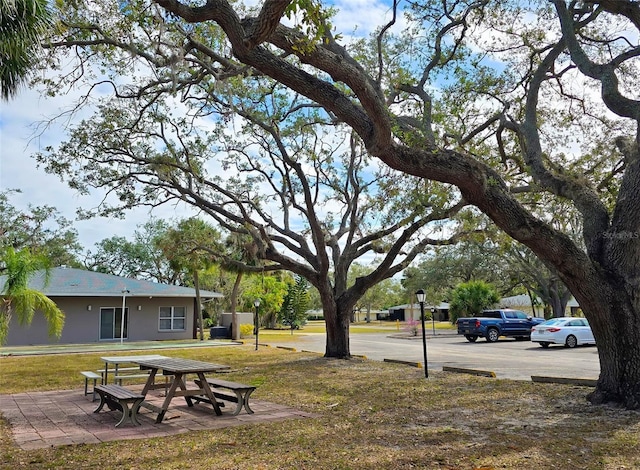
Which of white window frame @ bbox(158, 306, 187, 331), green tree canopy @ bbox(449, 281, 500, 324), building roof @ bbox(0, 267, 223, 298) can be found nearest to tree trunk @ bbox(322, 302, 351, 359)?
building roof @ bbox(0, 267, 223, 298)

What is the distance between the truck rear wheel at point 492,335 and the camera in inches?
1053

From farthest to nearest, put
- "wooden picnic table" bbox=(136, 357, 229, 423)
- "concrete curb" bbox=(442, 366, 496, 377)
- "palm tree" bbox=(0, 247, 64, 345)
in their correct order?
1. "palm tree" bbox=(0, 247, 64, 345)
2. "concrete curb" bbox=(442, 366, 496, 377)
3. "wooden picnic table" bbox=(136, 357, 229, 423)

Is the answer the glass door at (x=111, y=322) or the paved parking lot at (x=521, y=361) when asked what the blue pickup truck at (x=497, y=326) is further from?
the glass door at (x=111, y=322)

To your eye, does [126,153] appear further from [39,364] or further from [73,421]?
[73,421]

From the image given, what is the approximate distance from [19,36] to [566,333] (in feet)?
70.8

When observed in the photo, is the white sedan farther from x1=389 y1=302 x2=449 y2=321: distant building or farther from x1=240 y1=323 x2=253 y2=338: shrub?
x1=389 y1=302 x2=449 y2=321: distant building

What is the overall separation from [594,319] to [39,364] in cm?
1565

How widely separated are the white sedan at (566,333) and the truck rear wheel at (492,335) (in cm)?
406

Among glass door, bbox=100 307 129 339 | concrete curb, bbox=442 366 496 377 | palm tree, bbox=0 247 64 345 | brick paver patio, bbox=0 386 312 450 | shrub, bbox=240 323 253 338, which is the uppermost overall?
palm tree, bbox=0 247 64 345

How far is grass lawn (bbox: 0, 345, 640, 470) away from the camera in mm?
5543

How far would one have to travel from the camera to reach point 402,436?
670cm

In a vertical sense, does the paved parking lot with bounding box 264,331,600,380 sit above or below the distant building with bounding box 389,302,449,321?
below

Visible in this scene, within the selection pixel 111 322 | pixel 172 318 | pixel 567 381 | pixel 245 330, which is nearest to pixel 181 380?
pixel 567 381

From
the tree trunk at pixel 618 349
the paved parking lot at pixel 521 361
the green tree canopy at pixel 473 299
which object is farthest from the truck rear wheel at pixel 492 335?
the tree trunk at pixel 618 349
